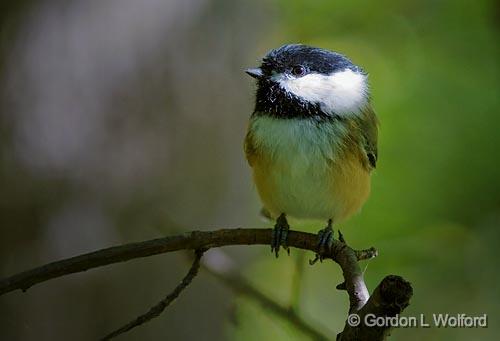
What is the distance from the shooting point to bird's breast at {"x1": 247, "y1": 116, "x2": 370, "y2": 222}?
2.19 meters

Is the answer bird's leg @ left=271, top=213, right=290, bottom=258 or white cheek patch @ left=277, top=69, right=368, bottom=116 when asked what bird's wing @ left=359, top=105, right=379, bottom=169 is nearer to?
white cheek patch @ left=277, top=69, right=368, bottom=116

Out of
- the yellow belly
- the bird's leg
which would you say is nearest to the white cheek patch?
the yellow belly

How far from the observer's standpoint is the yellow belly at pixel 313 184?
2209 mm

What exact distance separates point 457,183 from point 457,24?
85 centimetres

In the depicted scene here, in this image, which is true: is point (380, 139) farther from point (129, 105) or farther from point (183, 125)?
point (129, 105)

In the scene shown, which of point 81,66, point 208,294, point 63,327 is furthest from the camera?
point 208,294

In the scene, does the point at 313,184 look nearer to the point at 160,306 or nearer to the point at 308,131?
the point at 308,131

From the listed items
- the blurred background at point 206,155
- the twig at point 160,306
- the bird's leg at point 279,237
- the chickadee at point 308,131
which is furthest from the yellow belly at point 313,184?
the twig at point 160,306

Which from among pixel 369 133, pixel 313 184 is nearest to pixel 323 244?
pixel 313 184

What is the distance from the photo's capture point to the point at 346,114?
226 centimetres

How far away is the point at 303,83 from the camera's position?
219 cm

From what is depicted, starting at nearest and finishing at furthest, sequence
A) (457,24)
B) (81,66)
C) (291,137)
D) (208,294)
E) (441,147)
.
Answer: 1. (291,137)
2. (81,66)
3. (208,294)
4. (441,147)
5. (457,24)

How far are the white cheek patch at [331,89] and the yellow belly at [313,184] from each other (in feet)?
0.54

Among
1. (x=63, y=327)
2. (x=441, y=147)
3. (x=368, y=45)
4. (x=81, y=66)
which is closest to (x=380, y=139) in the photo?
(x=441, y=147)
